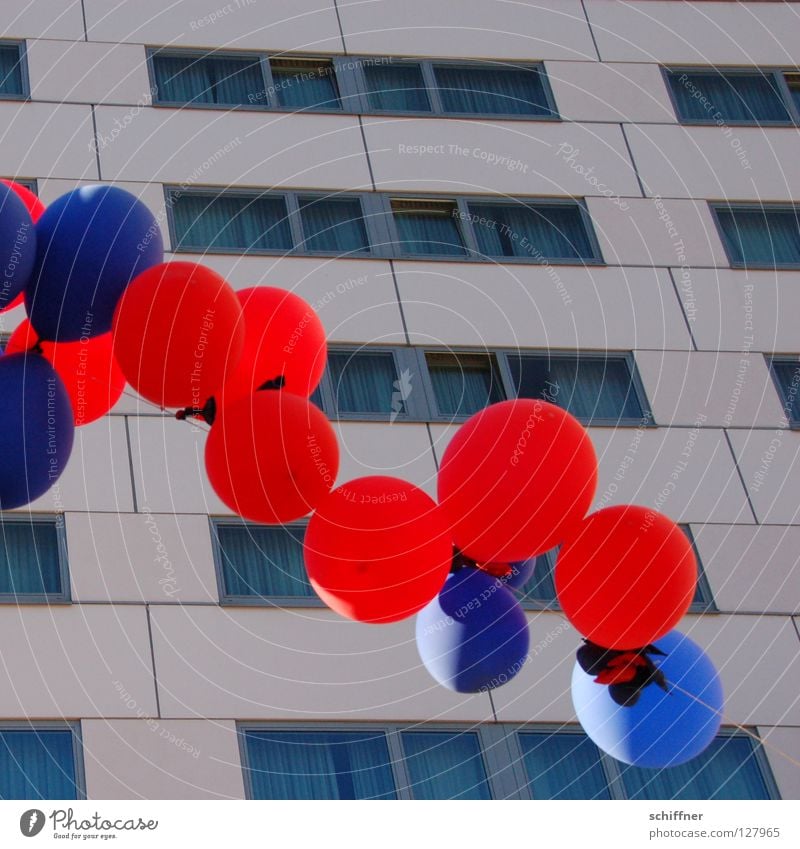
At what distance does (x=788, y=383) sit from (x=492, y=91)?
378 cm

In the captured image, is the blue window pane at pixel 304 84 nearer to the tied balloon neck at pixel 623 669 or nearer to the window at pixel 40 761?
the window at pixel 40 761

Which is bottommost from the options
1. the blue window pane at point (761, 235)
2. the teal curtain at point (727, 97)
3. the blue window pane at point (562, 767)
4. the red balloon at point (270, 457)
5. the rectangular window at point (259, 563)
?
the red balloon at point (270, 457)

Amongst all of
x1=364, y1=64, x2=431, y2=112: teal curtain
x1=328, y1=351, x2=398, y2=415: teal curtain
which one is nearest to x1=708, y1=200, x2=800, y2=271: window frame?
x1=364, y1=64, x2=431, y2=112: teal curtain

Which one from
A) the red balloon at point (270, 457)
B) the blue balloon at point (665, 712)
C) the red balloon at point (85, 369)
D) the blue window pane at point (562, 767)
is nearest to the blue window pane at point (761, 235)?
the blue window pane at point (562, 767)

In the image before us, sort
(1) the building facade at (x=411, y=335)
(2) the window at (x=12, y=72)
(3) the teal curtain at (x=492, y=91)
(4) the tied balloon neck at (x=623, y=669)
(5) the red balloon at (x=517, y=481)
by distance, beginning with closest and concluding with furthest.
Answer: (5) the red balloon at (x=517, y=481) → (4) the tied balloon neck at (x=623, y=669) → (1) the building facade at (x=411, y=335) → (2) the window at (x=12, y=72) → (3) the teal curtain at (x=492, y=91)

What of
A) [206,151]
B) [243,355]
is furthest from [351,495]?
[206,151]

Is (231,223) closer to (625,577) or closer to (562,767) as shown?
(562,767)

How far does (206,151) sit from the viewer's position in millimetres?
13164

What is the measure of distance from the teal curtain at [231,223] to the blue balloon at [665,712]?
7.02 m

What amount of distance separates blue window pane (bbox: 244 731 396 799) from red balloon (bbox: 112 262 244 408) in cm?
466

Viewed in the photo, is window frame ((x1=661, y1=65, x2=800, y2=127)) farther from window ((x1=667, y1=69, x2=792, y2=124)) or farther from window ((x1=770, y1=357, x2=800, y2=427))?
window ((x1=770, y1=357, x2=800, y2=427))

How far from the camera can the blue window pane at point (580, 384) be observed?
1268 centimetres

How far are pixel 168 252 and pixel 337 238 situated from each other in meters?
1.47

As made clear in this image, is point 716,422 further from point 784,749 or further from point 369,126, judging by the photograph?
point 369,126
